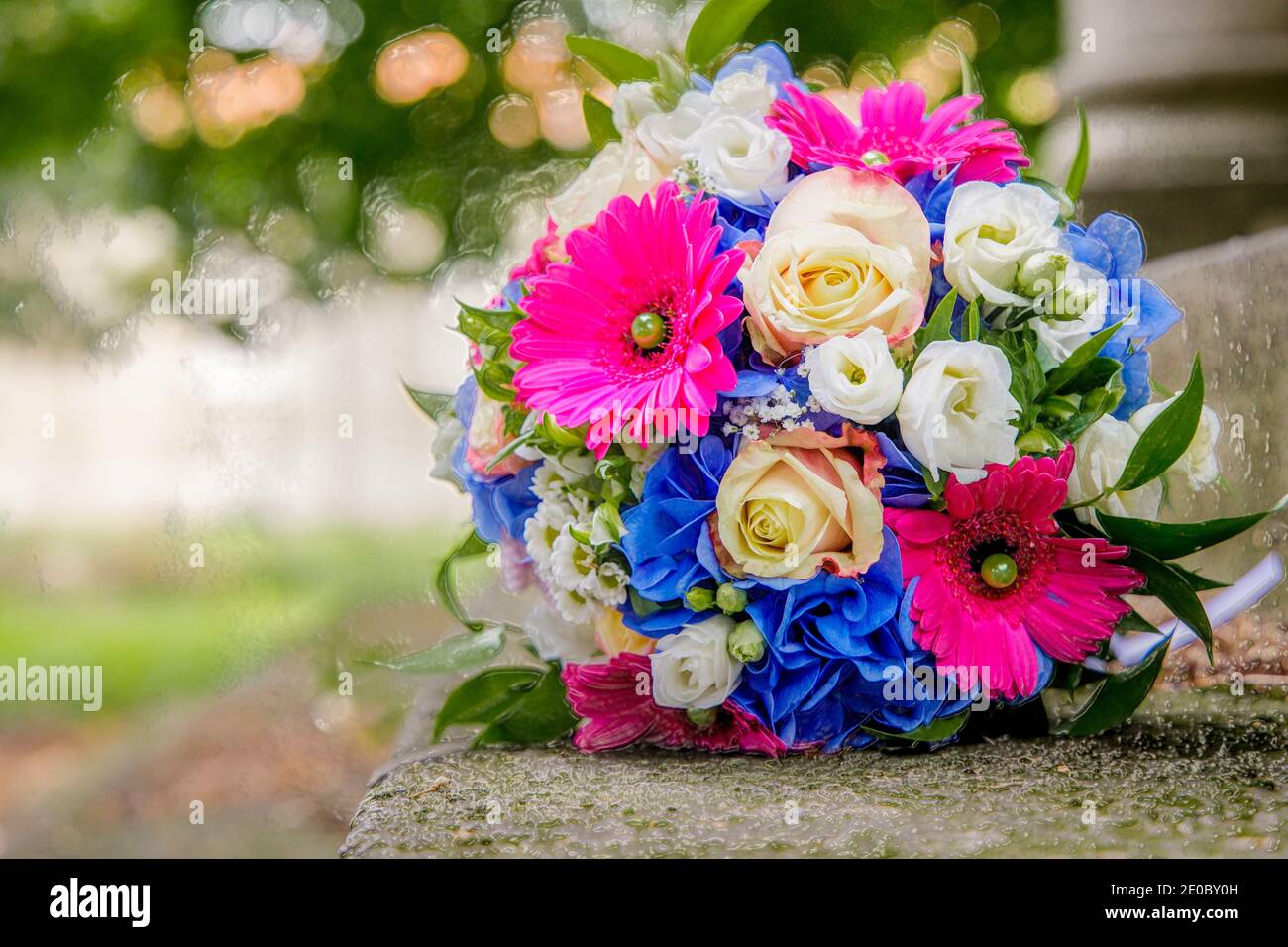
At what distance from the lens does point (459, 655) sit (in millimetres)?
885

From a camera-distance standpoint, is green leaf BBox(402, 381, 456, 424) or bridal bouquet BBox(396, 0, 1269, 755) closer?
bridal bouquet BBox(396, 0, 1269, 755)

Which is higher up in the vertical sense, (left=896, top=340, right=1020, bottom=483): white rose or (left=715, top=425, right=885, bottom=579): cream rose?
(left=896, top=340, right=1020, bottom=483): white rose

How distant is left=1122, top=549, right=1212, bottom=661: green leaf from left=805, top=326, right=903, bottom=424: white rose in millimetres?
222

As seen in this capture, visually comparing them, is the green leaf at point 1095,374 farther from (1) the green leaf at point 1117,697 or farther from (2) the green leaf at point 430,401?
(2) the green leaf at point 430,401

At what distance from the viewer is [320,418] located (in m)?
1.44

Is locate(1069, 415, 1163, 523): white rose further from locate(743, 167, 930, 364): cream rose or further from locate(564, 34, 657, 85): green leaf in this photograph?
locate(564, 34, 657, 85): green leaf

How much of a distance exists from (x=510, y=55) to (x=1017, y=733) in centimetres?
186

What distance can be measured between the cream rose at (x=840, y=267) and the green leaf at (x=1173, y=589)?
23 cm

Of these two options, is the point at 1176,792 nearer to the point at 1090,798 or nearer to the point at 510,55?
the point at 1090,798

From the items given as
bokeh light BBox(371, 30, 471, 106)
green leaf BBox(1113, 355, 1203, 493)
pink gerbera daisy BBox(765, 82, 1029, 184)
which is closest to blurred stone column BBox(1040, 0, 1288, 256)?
pink gerbera daisy BBox(765, 82, 1029, 184)

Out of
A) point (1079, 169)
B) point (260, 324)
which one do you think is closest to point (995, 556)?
point (1079, 169)

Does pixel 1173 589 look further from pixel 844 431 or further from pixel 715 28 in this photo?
pixel 715 28

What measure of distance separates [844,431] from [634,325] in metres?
0.15

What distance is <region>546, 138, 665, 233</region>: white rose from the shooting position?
2.59ft
